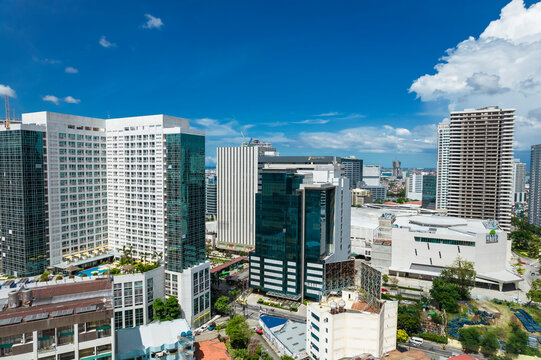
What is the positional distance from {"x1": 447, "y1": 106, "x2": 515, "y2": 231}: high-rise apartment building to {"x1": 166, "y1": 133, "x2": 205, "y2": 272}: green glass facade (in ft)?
408

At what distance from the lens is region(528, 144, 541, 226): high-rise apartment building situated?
18312cm

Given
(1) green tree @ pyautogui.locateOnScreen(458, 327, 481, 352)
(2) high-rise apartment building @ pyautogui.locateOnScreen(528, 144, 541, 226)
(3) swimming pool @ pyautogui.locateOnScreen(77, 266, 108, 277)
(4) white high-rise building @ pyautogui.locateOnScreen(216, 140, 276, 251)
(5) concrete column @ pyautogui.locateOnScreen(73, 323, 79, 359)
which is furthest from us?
(2) high-rise apartment building @ pyautogui.locateOnScreen(528, 144, 541, 226)

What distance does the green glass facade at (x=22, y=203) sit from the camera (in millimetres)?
62969

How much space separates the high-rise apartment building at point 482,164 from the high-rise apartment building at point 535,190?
72089 mm

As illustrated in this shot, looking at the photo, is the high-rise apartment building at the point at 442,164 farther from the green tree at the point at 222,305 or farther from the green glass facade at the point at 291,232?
the green tree at the point at 222,305

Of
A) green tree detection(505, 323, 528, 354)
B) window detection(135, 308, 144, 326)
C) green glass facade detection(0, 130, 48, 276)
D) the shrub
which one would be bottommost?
the shrub

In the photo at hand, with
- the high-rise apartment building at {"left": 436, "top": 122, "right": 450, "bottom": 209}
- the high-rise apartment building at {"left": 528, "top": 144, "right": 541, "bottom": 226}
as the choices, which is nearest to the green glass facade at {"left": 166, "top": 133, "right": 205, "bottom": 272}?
the high-rise apartment building at {"left": 436, "top": 122, "right": 450, "bottom": 209}

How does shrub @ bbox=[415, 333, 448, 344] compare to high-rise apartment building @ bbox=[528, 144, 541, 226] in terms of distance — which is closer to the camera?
shrub @ bbox=[415, 333, 448, 344]

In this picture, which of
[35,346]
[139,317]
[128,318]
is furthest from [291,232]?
[35,346]

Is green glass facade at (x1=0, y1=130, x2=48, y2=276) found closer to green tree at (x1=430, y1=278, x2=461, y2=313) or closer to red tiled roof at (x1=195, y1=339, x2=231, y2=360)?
red tiled roof at (x1=195, y1=339, x2=231, y2=360)

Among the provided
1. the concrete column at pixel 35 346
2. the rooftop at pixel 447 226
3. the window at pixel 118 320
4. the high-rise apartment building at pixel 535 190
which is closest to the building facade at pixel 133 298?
the window at pixel 118 320

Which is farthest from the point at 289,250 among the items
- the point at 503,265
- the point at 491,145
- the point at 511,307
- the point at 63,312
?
the point at 491,145

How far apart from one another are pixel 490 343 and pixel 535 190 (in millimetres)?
175402

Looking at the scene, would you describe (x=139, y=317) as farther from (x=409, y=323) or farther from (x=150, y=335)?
(x=409, y=323)
